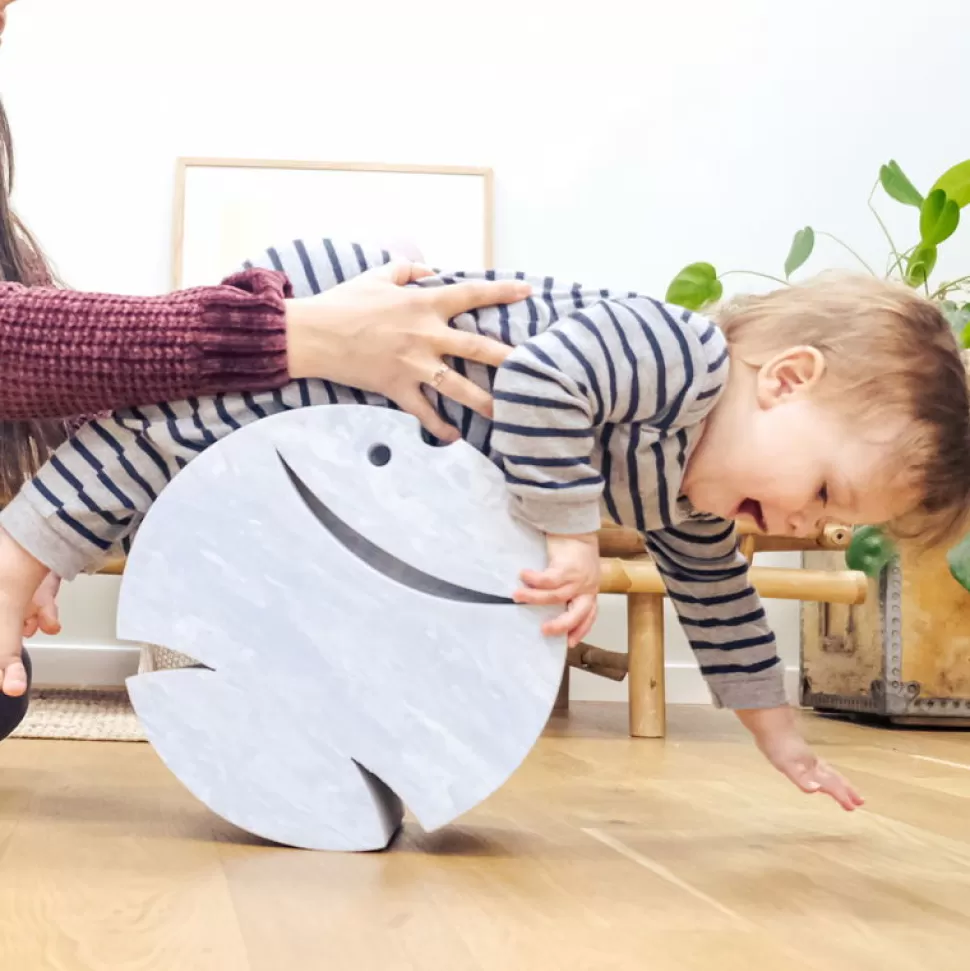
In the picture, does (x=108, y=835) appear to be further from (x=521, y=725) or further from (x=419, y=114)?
(x=419, y=114)

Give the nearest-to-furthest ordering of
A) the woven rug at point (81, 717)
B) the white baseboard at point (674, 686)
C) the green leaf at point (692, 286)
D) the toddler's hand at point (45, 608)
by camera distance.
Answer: the toddler's hand at point (45, 608), the woven rug at point (81, 717), the green leaf at point (692, 286), the white baseboard at point (674, 686)

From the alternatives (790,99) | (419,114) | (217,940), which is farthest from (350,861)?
(790,99)

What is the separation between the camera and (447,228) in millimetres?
2482

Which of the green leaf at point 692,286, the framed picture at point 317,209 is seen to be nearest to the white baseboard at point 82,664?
the framed picture at point 317,209

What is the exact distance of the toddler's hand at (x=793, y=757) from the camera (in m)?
1.00

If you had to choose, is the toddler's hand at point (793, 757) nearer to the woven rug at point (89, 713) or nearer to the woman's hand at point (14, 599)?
the woman's hand at point (14, 599)

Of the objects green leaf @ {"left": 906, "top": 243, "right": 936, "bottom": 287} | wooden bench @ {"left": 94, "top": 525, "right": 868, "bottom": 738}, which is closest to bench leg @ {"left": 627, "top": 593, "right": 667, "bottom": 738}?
wooden bench @ {"left": 94, "top": 525, "right": 868, "bottom": 738}

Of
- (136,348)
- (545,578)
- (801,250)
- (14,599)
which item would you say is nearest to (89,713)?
(14,599)

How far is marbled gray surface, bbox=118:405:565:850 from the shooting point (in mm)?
851

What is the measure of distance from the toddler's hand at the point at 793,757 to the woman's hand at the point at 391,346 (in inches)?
15.4

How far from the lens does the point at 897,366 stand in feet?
2.83

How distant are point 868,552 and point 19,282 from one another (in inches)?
55.3

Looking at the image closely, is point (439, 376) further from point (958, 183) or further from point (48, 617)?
point (958, 183)

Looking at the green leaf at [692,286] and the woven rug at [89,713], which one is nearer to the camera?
the woven rug at [89,713]
